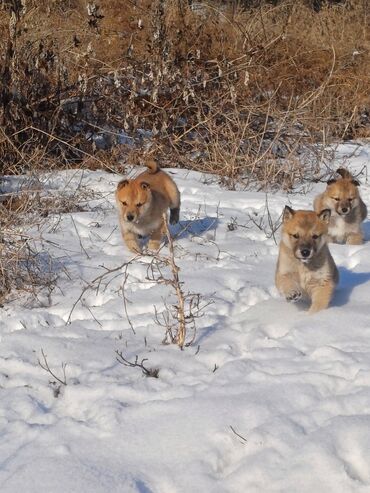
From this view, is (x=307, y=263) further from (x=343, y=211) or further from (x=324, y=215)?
(x=343, y=211)

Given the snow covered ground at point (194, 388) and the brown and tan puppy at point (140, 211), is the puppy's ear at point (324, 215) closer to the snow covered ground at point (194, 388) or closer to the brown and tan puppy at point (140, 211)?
the snow covered ground at point (194, 388)

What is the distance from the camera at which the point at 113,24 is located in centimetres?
1498

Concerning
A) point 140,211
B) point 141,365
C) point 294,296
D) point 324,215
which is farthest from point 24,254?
point 324,215

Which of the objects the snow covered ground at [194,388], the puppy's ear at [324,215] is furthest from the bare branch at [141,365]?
the puppy's ear at [324,215]

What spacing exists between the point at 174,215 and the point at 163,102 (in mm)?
3711

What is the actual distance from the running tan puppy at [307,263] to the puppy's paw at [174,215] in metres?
2.84

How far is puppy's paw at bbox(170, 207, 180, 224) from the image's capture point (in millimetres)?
9055

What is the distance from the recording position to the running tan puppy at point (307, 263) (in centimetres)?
609

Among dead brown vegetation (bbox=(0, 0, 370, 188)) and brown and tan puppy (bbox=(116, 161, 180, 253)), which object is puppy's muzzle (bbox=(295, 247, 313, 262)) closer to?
brown and tan puppy (bbox=(116, 161, 180, 253))

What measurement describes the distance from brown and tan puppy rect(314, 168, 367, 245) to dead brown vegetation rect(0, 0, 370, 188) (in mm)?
1997

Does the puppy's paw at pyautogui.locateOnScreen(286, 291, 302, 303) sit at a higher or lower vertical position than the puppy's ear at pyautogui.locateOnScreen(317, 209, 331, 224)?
lower

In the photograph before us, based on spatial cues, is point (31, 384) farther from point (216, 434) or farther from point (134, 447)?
point (216, 434)

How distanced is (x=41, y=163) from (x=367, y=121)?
22.0 feet

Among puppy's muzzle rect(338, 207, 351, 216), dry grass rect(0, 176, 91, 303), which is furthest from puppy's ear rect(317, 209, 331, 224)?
dry grass rect(0, 176, 91, 303)
